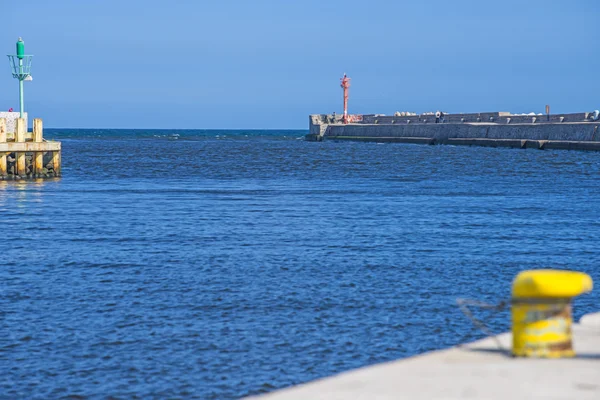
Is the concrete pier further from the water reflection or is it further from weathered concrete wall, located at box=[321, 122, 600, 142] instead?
weathered concrete wall, located at box=[321, 122, 600, 142]

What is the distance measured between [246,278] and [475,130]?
71557mm

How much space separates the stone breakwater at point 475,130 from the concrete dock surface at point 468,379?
56.2 meters

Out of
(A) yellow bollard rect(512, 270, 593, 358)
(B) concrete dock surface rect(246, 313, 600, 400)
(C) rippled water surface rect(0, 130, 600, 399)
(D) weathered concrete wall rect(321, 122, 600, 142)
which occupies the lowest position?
(C) rippled water surface rect(0, 130, 600, 399)

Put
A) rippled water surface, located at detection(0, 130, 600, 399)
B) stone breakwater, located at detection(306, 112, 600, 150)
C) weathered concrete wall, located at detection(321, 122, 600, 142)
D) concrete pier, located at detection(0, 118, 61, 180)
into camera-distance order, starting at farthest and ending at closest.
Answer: stone breakwater, located at detection(306, 112, 600, 150)
weathered concrete wall, located at detection(321, 122, 600, 142)
concrete pier, located at detection(0, 118, 61, 180)
rippled water surface, located at detection(0, 130, 600, 399)

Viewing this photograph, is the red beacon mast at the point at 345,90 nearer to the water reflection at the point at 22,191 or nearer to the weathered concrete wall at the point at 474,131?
the weathered concrete wall at the point at 474,131

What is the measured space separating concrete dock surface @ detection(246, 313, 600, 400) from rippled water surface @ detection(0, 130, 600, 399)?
101 inches

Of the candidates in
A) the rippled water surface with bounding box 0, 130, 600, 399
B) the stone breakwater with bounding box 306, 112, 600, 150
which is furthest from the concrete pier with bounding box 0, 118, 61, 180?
the stone breakwater with bounding box 306, 112, 600, 150

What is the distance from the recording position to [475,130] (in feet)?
275

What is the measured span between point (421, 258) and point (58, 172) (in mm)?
26723

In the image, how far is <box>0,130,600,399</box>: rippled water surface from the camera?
32.1 feet

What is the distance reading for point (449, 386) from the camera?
6281mm

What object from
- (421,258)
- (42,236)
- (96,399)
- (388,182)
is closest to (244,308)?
(96,399)

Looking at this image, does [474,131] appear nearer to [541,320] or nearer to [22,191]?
[22,191]

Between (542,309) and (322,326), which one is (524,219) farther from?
(542,309)
